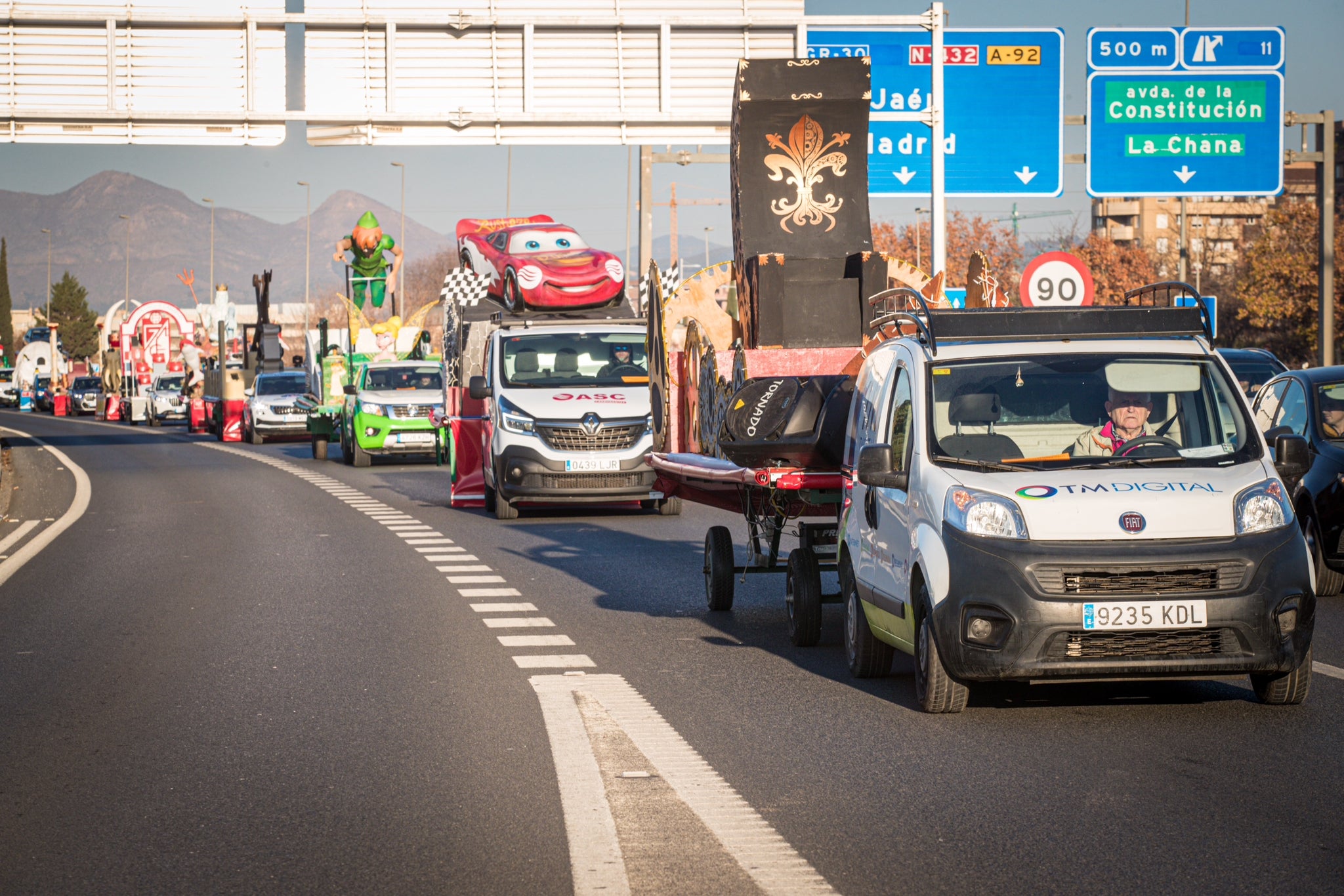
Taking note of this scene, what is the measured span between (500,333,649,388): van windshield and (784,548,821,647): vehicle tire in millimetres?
10388

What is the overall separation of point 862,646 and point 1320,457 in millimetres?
4999

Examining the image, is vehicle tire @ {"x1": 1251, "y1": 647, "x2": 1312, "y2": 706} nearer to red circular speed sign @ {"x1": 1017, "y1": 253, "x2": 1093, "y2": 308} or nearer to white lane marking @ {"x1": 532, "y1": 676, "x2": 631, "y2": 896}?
white lane marking @ {"x1": 532, "y1": 676, "x2": 631, "y2": 896}

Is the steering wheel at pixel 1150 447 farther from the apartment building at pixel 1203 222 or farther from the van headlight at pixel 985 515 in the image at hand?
the apartment building at pixel 1203 222

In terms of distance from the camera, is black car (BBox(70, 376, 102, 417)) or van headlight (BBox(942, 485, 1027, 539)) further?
black car (BBox(70, 376, 102, 417))

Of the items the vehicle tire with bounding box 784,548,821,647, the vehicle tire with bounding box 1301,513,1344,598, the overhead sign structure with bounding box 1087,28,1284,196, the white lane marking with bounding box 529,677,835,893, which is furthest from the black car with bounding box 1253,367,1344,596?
the overhead sign structure with bounding box 1087,28,1284,196

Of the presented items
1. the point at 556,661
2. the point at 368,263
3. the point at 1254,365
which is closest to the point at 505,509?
the point at 1254,365

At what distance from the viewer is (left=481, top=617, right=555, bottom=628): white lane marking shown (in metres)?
11.8

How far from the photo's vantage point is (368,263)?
51.0 m

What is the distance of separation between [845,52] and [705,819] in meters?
22.4

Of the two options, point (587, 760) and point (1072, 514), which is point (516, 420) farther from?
point (587, 760)

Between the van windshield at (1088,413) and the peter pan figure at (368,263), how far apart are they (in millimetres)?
42765

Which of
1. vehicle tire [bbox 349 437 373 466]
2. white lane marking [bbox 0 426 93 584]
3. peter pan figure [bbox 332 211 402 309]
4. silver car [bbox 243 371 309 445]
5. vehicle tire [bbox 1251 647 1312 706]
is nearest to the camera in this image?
vehicle tire [bbox 1251 647 1312 706]

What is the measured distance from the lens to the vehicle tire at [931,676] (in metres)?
8.17

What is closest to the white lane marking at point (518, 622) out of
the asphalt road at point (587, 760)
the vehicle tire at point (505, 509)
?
the asphalt road at point (587, 760)
